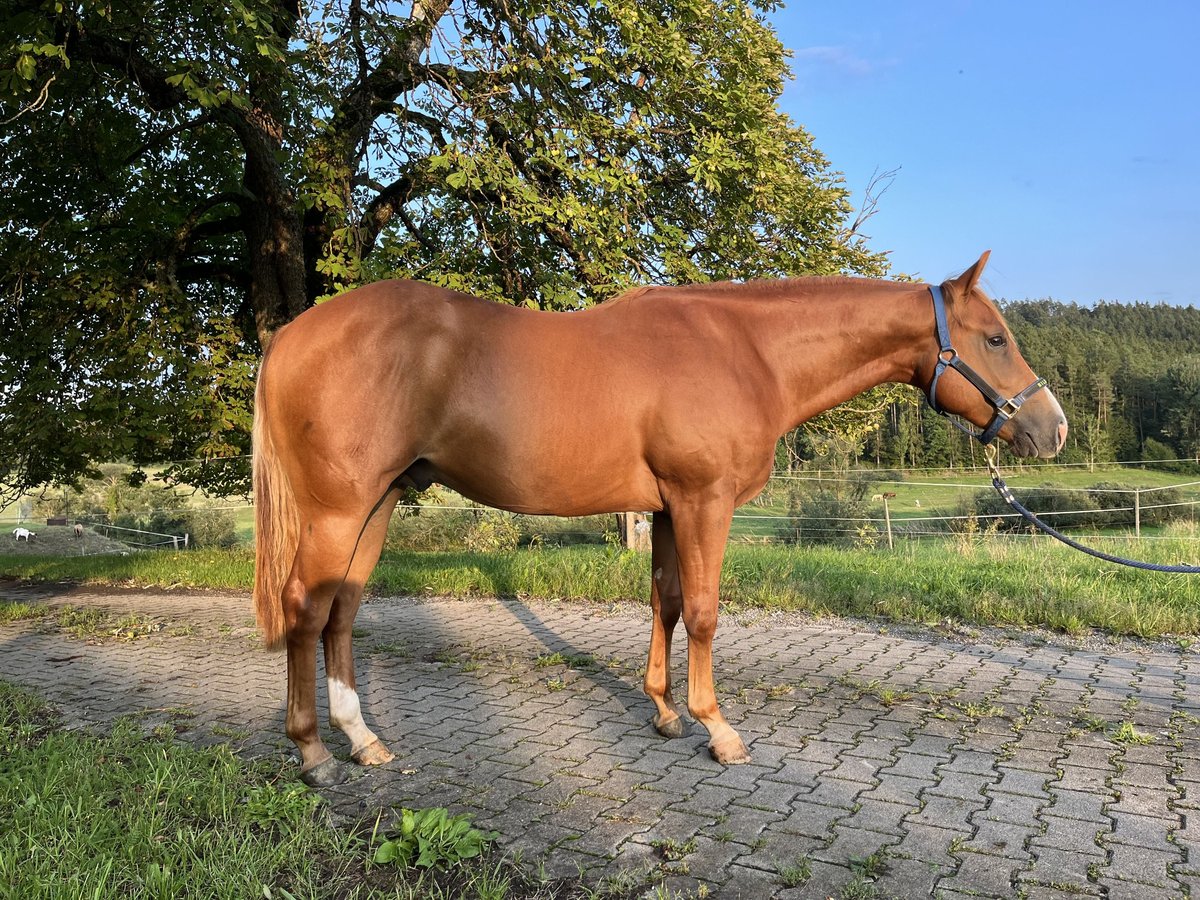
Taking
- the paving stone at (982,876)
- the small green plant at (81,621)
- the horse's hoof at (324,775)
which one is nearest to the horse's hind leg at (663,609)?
the horse's hoof at (324,775)

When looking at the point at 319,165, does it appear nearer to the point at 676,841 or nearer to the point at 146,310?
the point at 146,310

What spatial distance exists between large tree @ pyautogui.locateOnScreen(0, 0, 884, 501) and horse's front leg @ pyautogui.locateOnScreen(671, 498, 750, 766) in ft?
15.1

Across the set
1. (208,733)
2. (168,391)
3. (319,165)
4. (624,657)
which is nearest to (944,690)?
(624,657)

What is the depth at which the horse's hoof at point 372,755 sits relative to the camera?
3.68 metres

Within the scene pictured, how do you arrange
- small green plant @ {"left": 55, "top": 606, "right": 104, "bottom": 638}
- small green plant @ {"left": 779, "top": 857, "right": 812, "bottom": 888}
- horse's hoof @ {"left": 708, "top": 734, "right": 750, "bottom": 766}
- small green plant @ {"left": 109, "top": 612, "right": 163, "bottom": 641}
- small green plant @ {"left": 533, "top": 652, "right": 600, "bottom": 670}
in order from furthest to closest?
small green plant @ {"left": 55, "top": 606, "right": 104, "bottom": 638}
small green plant @ {"left": 109, "top": 612, "right": 163, "bottom": 641}
small green plant @ {"left": 533, "top": 652, "right": 600, "bottom": 670}
horse's hoof @ {"left": 708, "top": 734, "right": 750, "bottom": 766}
small green plant @ {"left": 779, "top": 857, "right": 812, "bottom": 888}

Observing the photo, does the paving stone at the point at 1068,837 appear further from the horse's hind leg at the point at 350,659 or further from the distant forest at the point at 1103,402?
the distant forest at the point at 1103,402

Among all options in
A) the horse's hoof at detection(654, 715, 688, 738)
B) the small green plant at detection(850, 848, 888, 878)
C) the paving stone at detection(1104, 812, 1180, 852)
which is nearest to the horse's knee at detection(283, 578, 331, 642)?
the horse's hoof at detection(654, 715, 688, 738)

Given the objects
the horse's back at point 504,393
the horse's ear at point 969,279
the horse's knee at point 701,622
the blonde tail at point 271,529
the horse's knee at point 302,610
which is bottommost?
the horse's knee at point 701,622

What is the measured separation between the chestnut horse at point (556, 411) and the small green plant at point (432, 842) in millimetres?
893

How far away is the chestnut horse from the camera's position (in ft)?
11.5

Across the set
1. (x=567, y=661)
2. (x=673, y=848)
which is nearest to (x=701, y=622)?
(x=673, y=848)

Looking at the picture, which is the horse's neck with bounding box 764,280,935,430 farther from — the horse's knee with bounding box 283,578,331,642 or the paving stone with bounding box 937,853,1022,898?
the horse's knee with bounding box 283,578,331,642

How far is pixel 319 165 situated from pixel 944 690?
A: 25.5ft

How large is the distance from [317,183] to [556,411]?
627 cm
